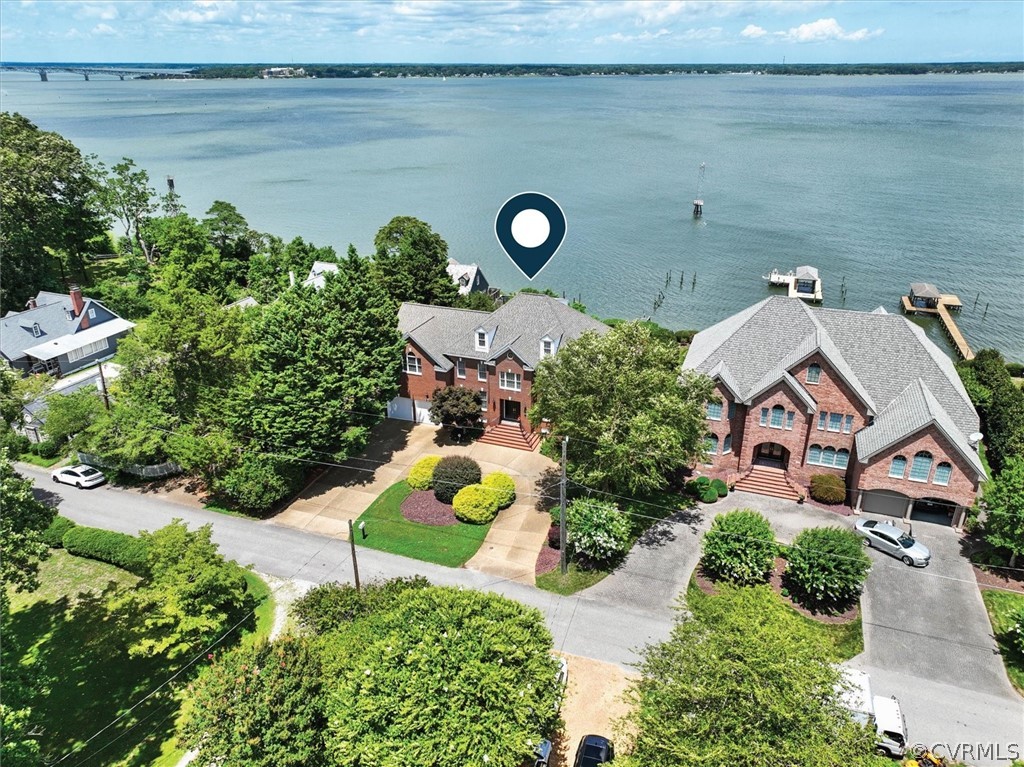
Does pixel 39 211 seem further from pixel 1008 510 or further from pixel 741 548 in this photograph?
pixel 1008 510

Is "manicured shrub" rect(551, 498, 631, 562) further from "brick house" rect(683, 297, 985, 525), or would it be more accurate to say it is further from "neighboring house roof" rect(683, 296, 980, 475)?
"neighboring house roof" rect(683, 296, 980, 475)

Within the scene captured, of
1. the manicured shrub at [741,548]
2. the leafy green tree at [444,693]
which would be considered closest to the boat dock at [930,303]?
the manicured shrub at [741,548]

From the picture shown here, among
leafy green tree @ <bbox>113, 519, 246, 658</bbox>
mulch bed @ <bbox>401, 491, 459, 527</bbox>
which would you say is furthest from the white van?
leafy green tree @ <bbox>113, 519, 246, 658</bbox>

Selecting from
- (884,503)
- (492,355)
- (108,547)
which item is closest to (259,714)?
(108,547)

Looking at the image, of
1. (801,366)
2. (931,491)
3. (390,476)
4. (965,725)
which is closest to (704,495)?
(801,366)

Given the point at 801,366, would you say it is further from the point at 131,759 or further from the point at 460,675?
the point at 131,759

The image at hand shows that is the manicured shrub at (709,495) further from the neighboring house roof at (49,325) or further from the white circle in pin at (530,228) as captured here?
the neighboring house roof at (49,325)
